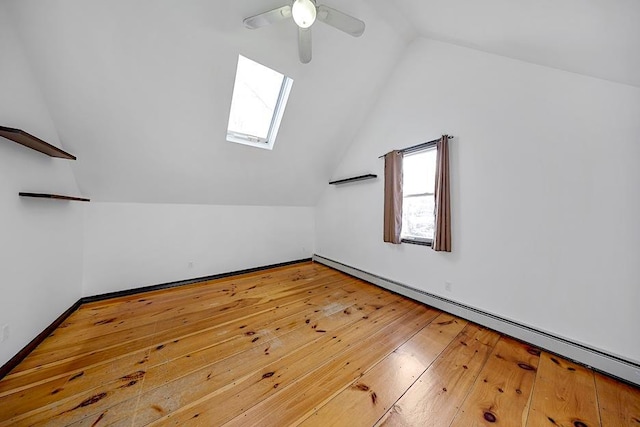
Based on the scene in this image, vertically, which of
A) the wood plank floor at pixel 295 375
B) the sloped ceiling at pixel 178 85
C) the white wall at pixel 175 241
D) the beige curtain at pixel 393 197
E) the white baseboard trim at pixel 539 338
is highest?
the sloped ceiling at pixel 178 85

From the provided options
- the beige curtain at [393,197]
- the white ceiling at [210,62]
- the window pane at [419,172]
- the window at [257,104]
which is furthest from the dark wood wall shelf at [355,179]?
the window at [257,104]

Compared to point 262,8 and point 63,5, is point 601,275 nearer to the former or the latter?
point 262,8

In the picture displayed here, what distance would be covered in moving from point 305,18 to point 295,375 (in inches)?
102

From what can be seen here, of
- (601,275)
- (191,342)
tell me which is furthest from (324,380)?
(601,275)

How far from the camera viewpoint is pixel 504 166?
202cm

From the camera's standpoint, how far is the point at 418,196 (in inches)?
111

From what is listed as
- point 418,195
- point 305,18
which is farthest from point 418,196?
point 305,18

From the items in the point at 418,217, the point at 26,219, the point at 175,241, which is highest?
the point at 418,217

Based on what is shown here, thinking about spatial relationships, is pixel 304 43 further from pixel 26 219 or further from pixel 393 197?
pixel 26 219

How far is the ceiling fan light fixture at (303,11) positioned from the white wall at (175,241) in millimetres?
2822

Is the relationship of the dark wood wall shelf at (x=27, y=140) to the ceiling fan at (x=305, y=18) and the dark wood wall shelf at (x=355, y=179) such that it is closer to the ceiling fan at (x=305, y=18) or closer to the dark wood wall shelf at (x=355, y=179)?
the ceiling fan at (x=305, y=18)

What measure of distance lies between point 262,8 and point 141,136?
179 cm

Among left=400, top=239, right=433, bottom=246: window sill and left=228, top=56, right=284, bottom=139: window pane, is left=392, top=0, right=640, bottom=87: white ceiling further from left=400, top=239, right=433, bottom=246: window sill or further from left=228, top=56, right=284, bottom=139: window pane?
left=400, top=239, right=433, bottom=246: window sill

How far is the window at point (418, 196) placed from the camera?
269 cm
